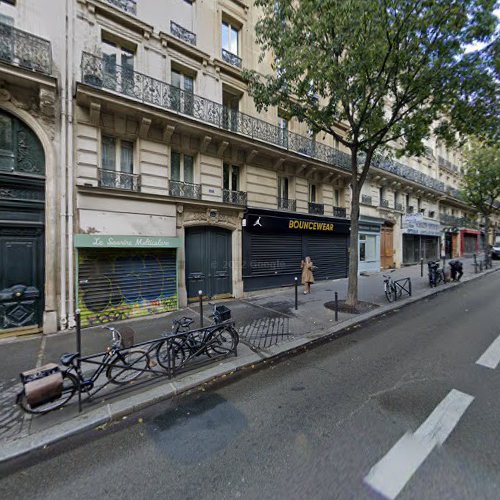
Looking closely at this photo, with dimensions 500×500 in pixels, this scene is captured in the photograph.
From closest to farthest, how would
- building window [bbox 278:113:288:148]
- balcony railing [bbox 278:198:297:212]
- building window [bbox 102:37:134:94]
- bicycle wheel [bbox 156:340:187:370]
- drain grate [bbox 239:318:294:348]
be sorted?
bicycle wheel [bbox 156:340:187:370] < drain grate [bbox 239:318:294:348] < building window [bbox 102:37:134:94] < building window [bbox 278:113:288:148] < balcony railing [bbox 278:198:297:212]

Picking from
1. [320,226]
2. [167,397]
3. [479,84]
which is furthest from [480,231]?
[167,397]

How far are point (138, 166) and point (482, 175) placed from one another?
2178 centimetres

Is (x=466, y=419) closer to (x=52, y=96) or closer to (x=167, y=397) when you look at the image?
(x=167, y=397)

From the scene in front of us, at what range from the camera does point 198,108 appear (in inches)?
358

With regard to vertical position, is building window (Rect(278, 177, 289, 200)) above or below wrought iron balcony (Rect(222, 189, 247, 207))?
above

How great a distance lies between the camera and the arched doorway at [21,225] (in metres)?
6.12

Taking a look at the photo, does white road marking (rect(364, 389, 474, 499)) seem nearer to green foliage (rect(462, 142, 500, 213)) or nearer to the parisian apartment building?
the parisian apartment building

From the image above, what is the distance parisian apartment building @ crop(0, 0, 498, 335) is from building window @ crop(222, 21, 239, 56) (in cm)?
5

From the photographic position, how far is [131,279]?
759 cm

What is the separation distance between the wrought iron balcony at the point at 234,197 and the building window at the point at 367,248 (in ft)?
29.5

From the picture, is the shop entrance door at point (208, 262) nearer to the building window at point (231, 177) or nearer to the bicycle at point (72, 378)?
the building window at point (231, 177)

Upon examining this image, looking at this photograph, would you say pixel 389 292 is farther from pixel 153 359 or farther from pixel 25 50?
pixel 25 50

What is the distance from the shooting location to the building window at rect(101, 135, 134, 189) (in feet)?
25.2

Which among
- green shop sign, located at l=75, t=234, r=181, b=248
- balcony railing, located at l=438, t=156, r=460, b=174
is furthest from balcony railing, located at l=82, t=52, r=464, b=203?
balcony railing, located at l=438, t=156, r=460, b=174
